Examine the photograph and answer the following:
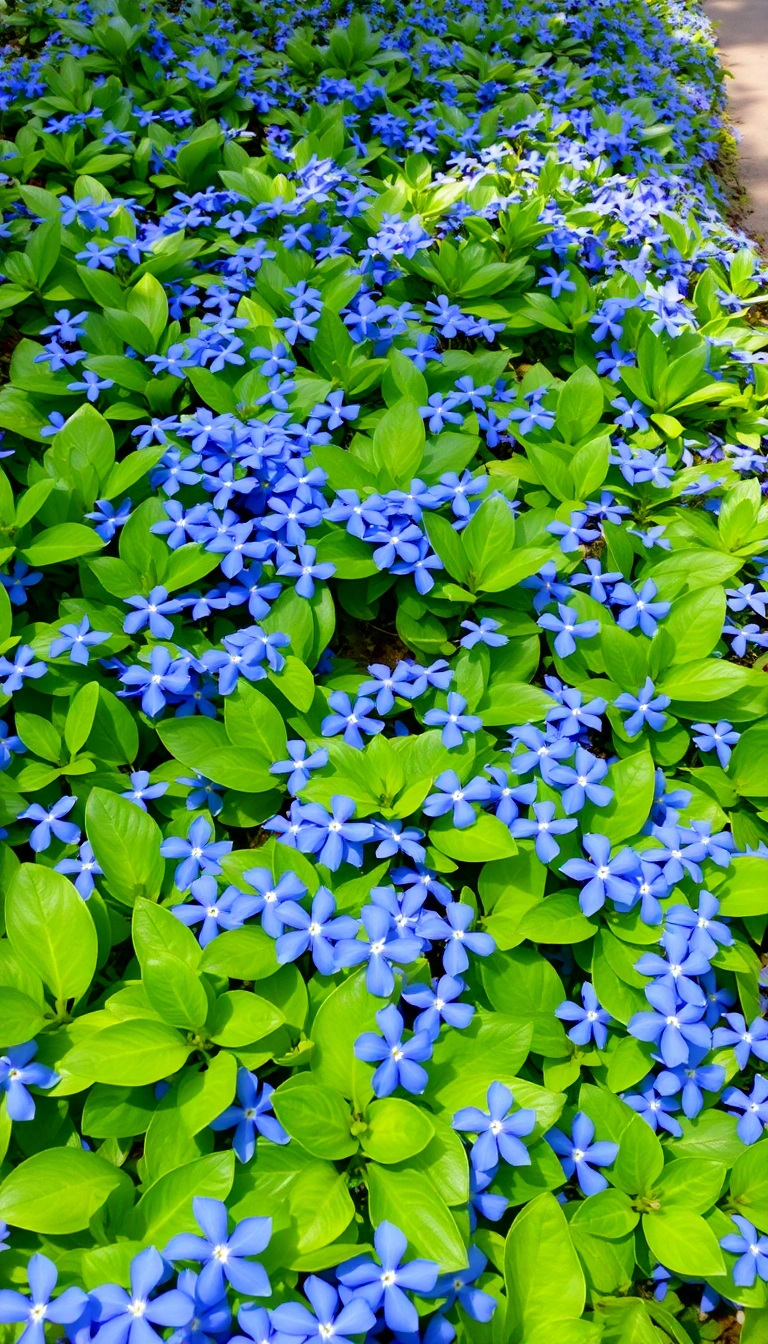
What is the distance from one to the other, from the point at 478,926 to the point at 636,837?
0.40 m

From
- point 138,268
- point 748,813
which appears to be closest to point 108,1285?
point 748,813

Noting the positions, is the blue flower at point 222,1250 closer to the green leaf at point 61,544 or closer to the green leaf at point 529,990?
the green leaf at point 529,990

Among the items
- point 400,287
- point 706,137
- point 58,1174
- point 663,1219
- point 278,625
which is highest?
point 706,137

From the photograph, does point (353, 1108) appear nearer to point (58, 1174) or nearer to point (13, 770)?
point (58, 1174)

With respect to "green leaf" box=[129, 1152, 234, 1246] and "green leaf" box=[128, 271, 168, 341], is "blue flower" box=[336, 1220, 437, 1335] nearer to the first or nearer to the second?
"green leaf" box=[129, 1152, 234, 1246]

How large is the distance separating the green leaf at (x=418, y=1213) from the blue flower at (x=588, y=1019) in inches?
17.4

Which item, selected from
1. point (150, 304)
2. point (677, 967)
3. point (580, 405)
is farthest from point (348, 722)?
point (150, 304)

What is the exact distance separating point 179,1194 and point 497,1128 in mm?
532

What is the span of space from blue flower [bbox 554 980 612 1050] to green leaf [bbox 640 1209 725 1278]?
303mm

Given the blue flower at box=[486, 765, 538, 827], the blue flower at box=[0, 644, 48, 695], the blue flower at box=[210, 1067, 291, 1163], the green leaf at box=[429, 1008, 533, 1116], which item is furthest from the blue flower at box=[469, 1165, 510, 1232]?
the blue flower at box=[0, 644, 48, 695]

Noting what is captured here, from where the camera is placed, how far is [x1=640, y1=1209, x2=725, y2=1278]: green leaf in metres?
1.48

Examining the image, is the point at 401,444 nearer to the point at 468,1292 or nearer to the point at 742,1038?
the point at 742,1038

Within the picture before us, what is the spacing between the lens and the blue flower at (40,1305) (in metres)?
1.20

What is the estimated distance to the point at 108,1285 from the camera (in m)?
1.24
